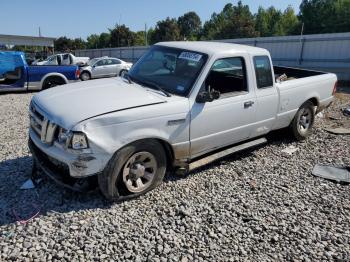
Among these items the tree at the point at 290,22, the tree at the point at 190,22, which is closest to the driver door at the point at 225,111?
the tree at the point at 290,22

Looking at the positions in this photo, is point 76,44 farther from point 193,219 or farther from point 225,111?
point 193,219

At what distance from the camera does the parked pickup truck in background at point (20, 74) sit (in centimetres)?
1212

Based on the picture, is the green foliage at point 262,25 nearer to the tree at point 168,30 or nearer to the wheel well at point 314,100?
the tree at point 168,30

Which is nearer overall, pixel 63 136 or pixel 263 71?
pixel 63 136

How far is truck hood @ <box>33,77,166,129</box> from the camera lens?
3754 millimetres

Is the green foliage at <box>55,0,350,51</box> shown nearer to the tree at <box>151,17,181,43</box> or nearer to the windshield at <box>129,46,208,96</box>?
the tree at <box>151,17,181,43</box>

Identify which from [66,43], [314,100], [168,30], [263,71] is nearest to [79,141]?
[263,71]

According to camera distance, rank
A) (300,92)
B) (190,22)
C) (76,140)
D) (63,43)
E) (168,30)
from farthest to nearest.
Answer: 1. (190,22)
2. (63,43)
3. (168,30)
4. (300,92)
5. (76,140)

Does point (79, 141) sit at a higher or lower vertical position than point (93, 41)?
lower

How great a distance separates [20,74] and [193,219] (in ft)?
34.5

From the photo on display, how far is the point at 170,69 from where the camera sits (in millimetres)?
4887

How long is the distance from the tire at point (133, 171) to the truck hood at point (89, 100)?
0.51 meters

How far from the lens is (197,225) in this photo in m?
3.81

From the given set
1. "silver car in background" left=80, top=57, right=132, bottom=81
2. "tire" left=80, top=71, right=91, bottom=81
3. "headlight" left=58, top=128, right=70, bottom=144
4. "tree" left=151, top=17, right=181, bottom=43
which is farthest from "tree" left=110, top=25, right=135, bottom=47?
"headlight" left=58, top=128, right=70, bottom=144
